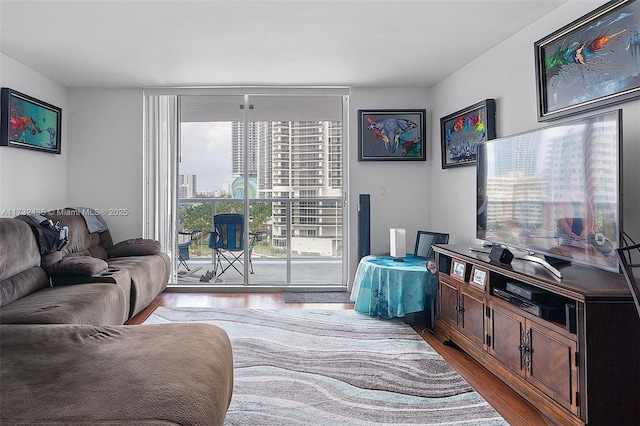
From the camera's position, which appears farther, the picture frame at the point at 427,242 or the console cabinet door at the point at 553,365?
the picture frame at the point at 427,242

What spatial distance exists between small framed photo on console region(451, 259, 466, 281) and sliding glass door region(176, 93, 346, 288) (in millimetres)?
2024

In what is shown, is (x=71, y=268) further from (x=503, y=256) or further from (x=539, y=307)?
(x=539, y=307)

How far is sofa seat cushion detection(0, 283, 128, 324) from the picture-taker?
242 centimetres

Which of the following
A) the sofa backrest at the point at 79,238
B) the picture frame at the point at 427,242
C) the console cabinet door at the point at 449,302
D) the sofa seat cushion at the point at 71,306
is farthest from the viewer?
the picture frame at the point at 427,242

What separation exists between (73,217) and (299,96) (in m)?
2.86

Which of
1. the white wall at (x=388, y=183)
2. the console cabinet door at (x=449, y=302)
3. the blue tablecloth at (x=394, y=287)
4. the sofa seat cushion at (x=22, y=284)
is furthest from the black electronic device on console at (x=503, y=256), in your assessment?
the sofa seat cushion at (x=22, y=284)

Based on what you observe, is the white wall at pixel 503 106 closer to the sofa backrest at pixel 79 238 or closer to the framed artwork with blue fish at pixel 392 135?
the framed artwork with blue fish at pixel 392 135

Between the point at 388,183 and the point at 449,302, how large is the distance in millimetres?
1974

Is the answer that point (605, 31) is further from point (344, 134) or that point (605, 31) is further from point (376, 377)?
point (344, 134)

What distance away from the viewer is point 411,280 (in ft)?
11.4

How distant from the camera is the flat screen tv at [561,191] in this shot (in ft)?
6.33

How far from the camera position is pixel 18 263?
3.00m

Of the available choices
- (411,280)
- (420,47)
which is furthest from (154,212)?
(420,47)

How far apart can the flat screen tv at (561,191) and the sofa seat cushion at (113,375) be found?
1.90 meters
